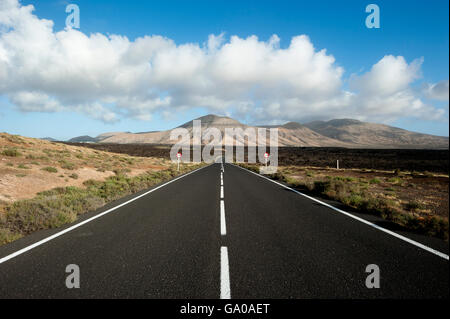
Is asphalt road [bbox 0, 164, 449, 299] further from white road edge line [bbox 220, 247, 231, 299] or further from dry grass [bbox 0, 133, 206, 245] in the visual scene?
dry grass [bbox 0, 133, 206, 245]

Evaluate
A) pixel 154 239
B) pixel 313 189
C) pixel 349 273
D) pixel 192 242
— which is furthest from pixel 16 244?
pixel 313 189

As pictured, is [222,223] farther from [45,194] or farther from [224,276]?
[45,194]

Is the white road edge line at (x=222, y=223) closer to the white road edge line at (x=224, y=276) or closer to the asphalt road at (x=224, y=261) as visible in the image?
the asphalt road at (x=224, y=261)

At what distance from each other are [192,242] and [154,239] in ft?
2.90

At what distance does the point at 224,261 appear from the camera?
13.1 ft

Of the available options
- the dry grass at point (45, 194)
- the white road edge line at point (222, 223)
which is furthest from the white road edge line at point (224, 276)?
the dry grass at point (45, 194)

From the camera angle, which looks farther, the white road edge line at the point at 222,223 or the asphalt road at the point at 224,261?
the white road edge line at the point at 222,223

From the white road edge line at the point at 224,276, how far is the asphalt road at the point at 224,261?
0.05 ft

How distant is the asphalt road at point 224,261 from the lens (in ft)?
10.3

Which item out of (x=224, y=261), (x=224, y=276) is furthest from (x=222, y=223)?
(x=224, y=276)

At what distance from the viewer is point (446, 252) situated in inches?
171

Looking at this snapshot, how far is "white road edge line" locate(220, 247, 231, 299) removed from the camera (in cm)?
305
